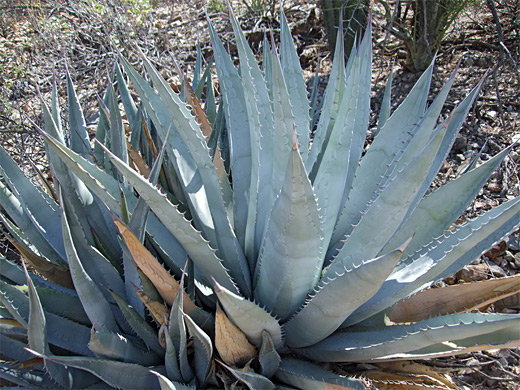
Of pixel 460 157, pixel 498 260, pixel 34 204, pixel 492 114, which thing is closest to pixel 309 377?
pixel 34 204

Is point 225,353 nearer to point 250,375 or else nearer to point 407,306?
point 250,375

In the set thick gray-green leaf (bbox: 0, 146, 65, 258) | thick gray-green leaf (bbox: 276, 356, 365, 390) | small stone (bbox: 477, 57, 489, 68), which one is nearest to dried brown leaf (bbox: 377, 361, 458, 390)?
thick gray-green leaf (bbox: 276, 356, 365, 390)

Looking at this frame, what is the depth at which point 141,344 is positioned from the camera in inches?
56.2

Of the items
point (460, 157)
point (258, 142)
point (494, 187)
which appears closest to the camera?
point (258, 142)

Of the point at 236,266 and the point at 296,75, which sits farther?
the point at 296,75

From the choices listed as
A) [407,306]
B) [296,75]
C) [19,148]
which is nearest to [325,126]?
[296,75]

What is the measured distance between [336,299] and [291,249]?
0.16 m

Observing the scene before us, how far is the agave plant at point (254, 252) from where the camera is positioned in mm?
1189

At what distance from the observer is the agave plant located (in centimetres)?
119

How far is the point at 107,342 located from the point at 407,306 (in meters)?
0.92

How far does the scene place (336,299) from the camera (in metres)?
1.17

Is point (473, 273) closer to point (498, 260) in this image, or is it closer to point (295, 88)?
point (498, 260)

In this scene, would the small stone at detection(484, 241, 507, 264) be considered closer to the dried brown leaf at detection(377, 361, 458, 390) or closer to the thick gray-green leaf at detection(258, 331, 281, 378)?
the dried brown leaf at detection(377, 361, 458, 390)

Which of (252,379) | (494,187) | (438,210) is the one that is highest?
(438,210)
